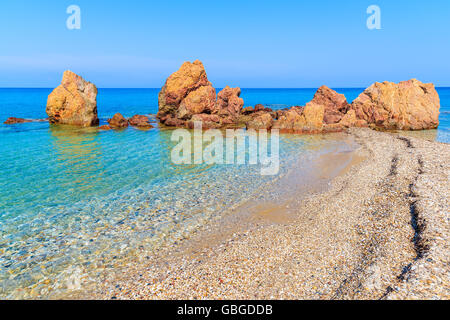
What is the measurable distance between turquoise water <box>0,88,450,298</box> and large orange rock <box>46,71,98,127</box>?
18.1 meters

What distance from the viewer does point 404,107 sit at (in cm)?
4347

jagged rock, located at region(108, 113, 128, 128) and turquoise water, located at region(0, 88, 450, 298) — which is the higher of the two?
jagged rock, located at region(108, 113, 128, 128)

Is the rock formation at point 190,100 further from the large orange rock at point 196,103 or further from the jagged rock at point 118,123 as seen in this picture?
the jagged rock at point 118,123

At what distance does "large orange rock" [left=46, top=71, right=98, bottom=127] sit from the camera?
45.7m

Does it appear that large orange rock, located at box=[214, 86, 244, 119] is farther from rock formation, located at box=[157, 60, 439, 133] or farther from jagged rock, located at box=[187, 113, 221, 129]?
jagged rock, located at box=[187, 113, 221, 129]

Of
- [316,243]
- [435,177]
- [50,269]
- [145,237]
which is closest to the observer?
[50,269]

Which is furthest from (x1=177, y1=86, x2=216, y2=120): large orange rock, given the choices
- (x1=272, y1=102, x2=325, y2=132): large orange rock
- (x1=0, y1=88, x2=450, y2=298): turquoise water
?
(x1=0, y1=88, x2=450, y2=298): turquoise water

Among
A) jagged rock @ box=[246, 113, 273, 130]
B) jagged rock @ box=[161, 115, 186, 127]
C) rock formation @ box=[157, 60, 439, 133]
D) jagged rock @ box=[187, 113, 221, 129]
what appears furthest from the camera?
jagged rock @ box=[161, 115, 186, 127]

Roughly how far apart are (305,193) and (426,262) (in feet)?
28.3

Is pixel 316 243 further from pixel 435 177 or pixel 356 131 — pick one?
pixel 356 131

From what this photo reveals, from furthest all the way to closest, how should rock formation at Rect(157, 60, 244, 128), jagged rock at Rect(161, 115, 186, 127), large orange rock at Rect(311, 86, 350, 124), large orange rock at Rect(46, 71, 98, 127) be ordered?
large orange rock at Rect(311, 86, 350, 124) → rock formation at Rect(157, 60, 244, 128) → jagged rock at Rect(161, 115, 186, 127) → large orange rock at Rect(46, 71, 98, 127)
